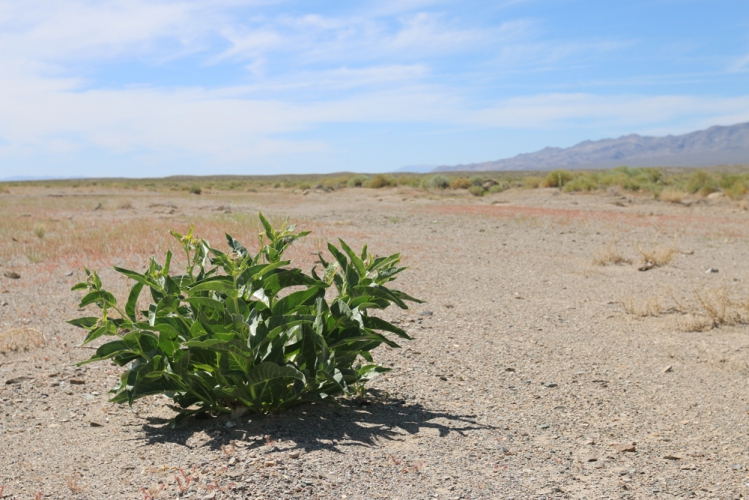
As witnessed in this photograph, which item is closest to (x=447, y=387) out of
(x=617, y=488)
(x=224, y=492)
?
(x=617, y=488)

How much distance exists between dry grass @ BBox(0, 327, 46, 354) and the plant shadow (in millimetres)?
2245

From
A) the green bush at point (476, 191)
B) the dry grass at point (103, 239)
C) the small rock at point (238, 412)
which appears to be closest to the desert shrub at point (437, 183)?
the green bush at point (476, 191)

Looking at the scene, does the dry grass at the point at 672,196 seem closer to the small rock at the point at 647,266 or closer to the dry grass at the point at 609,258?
the dry grass at the point at 609,258

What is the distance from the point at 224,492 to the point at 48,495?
2.47 feet

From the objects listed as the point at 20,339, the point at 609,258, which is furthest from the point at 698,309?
the point at 20,339

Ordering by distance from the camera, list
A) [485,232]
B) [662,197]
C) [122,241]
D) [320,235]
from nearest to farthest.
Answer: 1. [122,241]
2. [320,235]
3. [485,232]
4. [662,197]

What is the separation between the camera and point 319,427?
11.3 feet

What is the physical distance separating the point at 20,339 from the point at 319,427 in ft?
11.1

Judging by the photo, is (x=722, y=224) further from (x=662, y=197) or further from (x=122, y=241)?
(x=122, y=241)

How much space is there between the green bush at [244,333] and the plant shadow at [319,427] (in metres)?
0.10

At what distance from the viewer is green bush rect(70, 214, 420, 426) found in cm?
316

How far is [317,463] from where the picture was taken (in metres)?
2.98

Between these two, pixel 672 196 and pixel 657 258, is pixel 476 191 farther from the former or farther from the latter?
pixel 657 258

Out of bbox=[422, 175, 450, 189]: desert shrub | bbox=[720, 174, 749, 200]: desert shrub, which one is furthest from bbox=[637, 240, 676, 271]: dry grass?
bbox=[422, 175, 450, 189]: desert shrub
